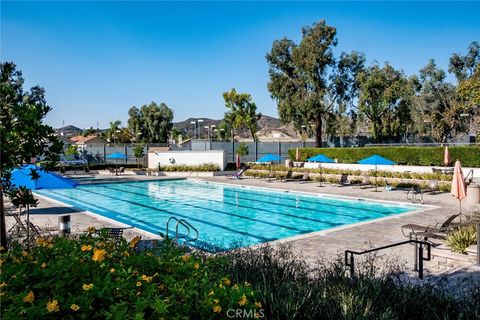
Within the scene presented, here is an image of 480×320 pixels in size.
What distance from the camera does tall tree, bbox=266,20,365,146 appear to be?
138 feet

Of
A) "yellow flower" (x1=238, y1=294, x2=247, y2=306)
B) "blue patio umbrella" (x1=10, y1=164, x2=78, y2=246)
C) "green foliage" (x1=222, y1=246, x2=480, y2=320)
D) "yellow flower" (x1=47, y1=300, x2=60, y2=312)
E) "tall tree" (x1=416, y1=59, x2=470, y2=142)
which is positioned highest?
"tall tree" (x1=416, y1=59, x2=470, y2=142)

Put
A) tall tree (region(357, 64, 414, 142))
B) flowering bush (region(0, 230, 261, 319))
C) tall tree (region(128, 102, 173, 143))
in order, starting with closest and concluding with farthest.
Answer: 1. flowering bush (region(0, 230, 261, 319))
2. tall tree (region(357, 64, 414, 142))
3. tall tree (region(128, 102, 173, 143))

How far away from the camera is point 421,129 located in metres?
50.0

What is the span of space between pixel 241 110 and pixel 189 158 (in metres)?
33.7

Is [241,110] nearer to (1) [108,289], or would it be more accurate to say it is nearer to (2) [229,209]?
(2) [229,209]

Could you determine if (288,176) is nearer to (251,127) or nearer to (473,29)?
(473,29)

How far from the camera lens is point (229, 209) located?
2055cm

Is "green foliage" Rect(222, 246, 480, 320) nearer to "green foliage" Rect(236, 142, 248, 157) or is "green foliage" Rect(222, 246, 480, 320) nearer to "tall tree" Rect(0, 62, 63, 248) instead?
"tall tree" Rect(0, 62, 63, 248)

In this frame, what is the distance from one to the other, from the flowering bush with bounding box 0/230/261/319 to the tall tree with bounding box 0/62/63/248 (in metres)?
2.93

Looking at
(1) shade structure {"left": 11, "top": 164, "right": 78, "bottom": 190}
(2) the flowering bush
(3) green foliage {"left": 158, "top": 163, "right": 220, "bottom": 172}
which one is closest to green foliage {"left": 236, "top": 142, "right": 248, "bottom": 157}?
(3) green foliage {"left": 158, "top": 163, "right": 220, "bottom": 172}

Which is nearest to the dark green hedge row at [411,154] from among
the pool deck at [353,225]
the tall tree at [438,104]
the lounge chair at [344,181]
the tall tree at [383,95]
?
the lounge chair at [344,181]

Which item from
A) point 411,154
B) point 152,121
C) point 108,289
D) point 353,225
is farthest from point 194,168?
point 152,121

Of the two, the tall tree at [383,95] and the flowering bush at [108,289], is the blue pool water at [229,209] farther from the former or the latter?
the tall tree at [383,95]

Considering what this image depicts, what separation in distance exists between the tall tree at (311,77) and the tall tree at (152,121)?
144 feet
